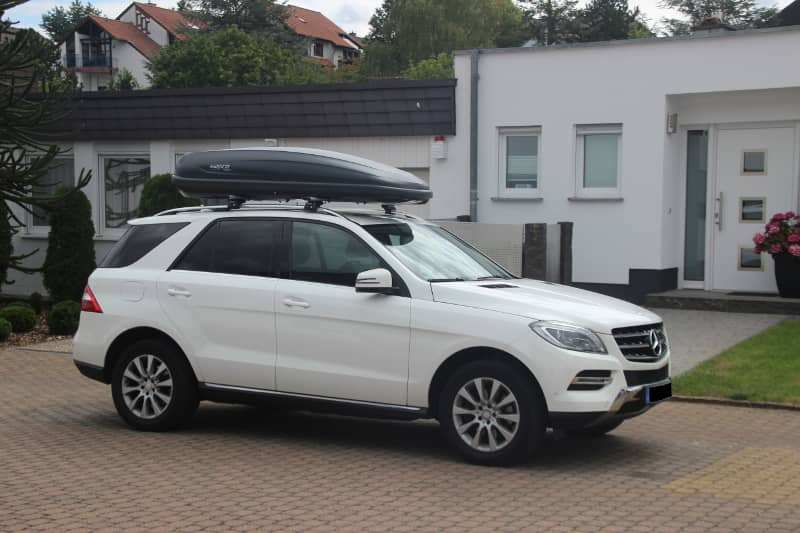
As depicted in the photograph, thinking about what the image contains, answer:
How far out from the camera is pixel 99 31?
88.1 meters

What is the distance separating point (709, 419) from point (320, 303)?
155 inches

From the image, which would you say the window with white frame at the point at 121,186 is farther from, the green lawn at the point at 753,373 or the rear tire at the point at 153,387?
the rear tire at the point at 153,387

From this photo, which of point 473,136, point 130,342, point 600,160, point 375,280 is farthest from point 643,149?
point 130,342

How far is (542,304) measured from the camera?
8305 millimetres

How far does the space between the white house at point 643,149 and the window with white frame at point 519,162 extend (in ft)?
0.07

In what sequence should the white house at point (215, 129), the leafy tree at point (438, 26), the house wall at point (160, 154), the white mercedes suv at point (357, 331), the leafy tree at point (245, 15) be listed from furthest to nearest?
the leafy tree at point (245, 15) < the leafy tree at point (438, 26) < the house wall at point (160, 154) < the white house at point (215, 129) < the white mercedes suv at point (357, 331)

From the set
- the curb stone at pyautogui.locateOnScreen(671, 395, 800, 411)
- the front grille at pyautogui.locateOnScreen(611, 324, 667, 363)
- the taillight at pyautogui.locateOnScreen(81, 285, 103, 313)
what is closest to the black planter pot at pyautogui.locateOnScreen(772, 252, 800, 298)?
the curb stone at pyautogui.locateOnScreen(671, 395, 800, 411)

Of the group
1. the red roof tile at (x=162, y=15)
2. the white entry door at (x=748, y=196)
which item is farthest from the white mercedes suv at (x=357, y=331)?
the red roof tile at (x=162, y=15)

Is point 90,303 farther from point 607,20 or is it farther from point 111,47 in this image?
point 111,47

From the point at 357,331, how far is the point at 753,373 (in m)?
5.34

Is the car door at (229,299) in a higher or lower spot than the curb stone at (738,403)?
higher

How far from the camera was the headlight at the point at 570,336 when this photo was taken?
803 cm

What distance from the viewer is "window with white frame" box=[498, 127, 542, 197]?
19.0m

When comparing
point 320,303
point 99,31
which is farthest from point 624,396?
point 99,31
